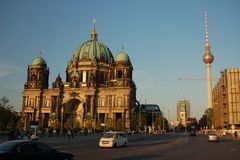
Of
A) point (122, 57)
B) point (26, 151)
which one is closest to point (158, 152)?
point (26, 151)

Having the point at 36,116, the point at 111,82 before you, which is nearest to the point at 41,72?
the point at 36,116

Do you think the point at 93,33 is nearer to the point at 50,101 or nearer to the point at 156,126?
the point at 50,101

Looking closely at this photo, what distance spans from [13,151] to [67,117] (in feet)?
327

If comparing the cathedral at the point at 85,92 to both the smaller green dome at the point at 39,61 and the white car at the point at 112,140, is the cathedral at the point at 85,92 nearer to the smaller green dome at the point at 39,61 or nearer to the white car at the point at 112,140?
the smaller green dome at the point at 39,61

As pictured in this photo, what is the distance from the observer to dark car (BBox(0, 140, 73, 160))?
1183 centimetres

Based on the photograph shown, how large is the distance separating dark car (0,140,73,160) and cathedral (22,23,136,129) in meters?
82.4

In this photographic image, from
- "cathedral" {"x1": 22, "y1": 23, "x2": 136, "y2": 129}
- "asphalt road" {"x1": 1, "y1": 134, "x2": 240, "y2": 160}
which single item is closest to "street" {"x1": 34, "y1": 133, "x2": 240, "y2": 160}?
"asphalt road" {"x1": 1, "y1": 134, "x2": 240, "y2": 160}

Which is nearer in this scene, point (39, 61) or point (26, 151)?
point (26, 151)

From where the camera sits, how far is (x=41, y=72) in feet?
364

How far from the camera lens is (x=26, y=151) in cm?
1231

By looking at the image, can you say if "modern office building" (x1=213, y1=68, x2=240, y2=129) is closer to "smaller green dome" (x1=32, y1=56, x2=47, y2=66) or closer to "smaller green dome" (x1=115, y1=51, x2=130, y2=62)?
"smaller green dome" (x1=115, y1=51, x2=130, y2=62)

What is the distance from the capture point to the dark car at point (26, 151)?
1183cm

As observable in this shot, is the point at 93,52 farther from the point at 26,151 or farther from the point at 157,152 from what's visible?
the point at 26,151

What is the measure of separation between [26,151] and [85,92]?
307ft
